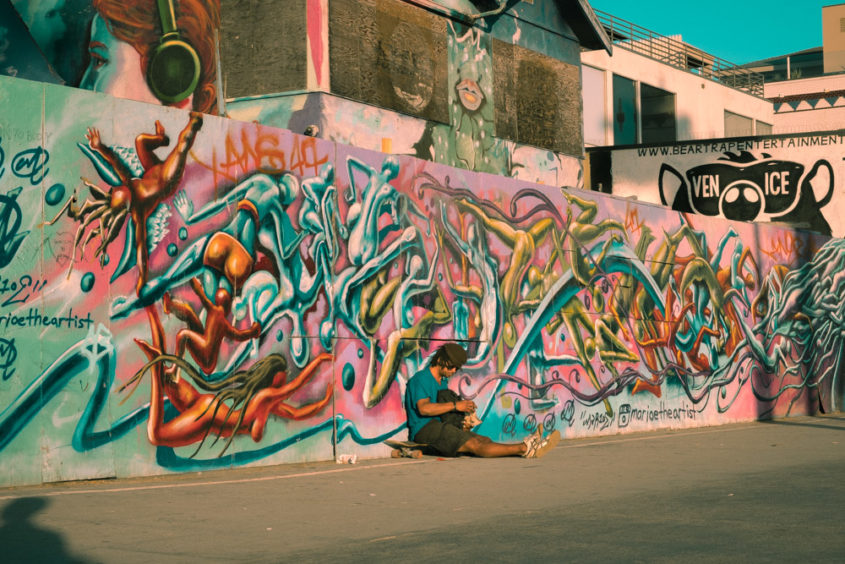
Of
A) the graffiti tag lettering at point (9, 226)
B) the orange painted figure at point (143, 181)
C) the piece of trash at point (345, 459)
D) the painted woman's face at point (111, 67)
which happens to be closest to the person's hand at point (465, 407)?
the piece of trash at point (345, 459)

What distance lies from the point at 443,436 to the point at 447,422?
176mm

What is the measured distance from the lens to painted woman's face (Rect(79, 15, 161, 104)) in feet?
46.0

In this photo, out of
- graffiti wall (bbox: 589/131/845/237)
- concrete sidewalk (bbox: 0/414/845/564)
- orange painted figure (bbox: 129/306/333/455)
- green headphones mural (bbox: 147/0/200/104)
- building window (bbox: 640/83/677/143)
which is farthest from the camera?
building window (bbox: 640/83/677/143)

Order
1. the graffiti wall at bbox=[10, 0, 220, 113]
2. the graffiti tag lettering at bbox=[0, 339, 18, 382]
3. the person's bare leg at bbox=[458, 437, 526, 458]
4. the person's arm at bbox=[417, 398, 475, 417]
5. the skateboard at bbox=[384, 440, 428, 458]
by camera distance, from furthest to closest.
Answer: the graffiti wall at bbox=[10, 0, 220, 113]
the skateboard at bbox=[384, 440, 428, 458]
the person's arm at bbox=[417, 398, 475, 417]
the person's bare leg at bbox=[458, 437, 526, 458]
the graffiti tag lettering at bbox=[0, 339, 18, 382]

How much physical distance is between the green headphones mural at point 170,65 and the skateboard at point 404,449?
599 cm

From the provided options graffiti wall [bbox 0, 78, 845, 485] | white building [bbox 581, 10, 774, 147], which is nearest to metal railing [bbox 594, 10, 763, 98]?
white building [bbox 581, 10, 774, 147]

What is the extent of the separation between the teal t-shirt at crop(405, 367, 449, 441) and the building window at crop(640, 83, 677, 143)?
26168mm

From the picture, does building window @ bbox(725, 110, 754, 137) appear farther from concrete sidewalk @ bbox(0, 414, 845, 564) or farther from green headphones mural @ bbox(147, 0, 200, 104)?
concrete sidewalk @ bbox(0, 414, 845, 564)

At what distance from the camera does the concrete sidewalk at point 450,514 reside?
546 cm

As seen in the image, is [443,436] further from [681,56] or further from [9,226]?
[681,56]

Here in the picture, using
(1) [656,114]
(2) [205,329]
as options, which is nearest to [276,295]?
(2) [205,329]

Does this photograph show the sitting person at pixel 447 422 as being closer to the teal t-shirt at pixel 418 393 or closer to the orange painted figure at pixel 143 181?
the teal t-shirt at pixel 418 393

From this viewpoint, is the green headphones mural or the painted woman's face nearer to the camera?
the painted woman's face

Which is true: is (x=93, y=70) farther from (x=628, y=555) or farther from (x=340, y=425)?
(x=628, y=555)
